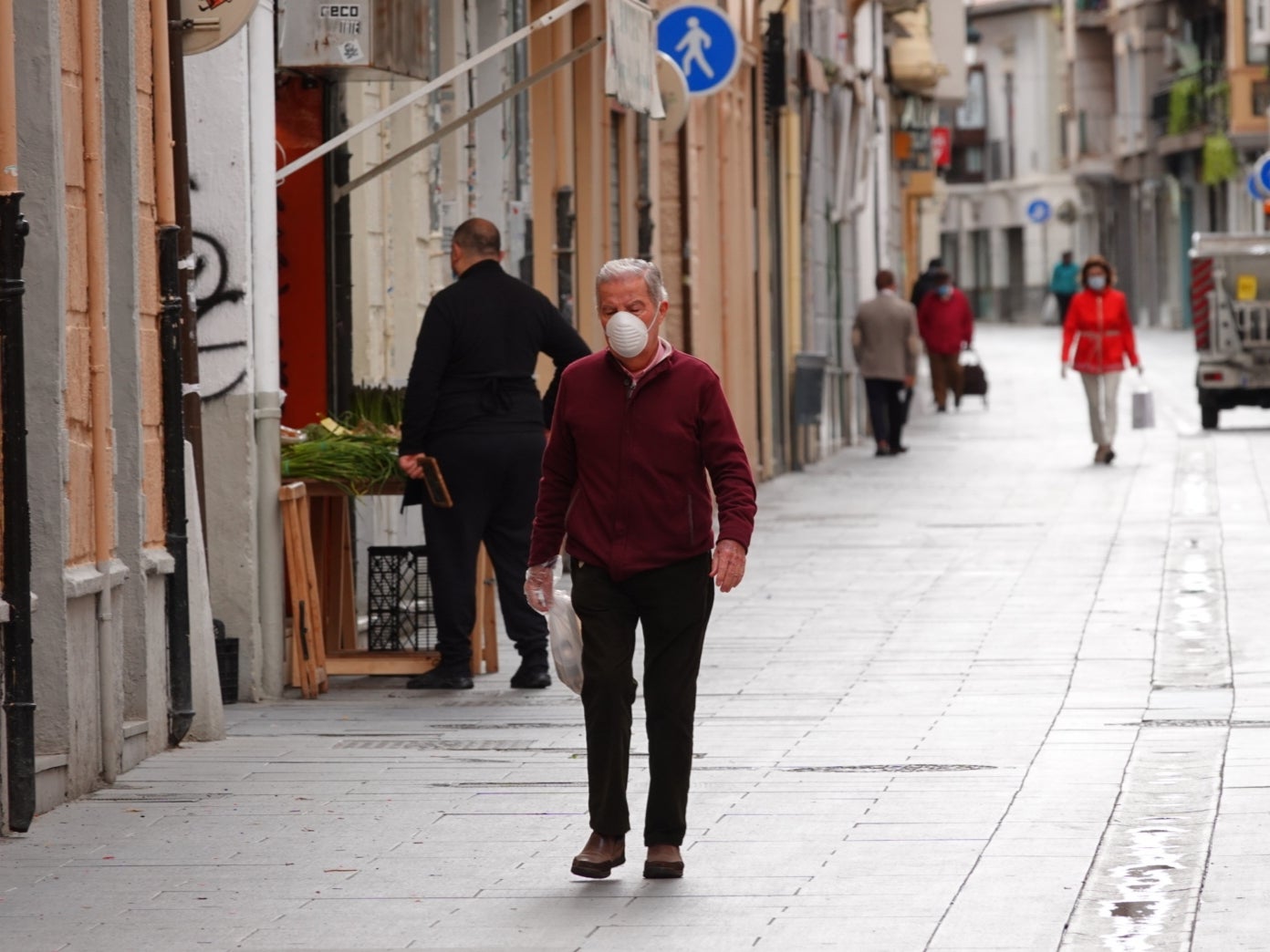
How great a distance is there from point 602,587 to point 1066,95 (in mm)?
76996

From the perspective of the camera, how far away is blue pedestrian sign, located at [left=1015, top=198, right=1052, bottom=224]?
8006cm

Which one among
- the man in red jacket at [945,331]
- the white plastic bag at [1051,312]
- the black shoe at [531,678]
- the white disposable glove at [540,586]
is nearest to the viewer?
the white disposable glove at [540,586]

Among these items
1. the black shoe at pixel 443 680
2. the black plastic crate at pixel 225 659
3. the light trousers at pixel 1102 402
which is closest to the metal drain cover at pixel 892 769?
the black shoe at pixel 443 680

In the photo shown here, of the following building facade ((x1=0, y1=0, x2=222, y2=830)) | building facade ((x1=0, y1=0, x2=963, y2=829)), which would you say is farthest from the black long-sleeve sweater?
building facade ((x1=0, y1=0, x2=222, y2=830))

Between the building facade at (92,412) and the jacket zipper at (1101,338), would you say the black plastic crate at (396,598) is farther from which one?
the jacket zipper at (1101,338)

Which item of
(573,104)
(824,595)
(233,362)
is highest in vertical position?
(573,104)

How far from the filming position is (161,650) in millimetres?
9969

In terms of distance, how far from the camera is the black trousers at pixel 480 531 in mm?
11570

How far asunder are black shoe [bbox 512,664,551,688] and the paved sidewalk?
0.11 metres

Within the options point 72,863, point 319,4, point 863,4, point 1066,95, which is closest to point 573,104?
point 319,4

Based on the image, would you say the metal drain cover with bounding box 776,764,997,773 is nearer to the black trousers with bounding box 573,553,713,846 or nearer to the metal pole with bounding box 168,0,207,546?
the black trousers with bounding box 573,553,713,846

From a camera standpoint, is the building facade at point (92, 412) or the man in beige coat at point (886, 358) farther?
the man in beige coat at point (886, 358)

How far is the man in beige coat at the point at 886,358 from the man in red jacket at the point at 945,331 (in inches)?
327

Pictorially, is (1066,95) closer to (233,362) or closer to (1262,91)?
(1262,91)
